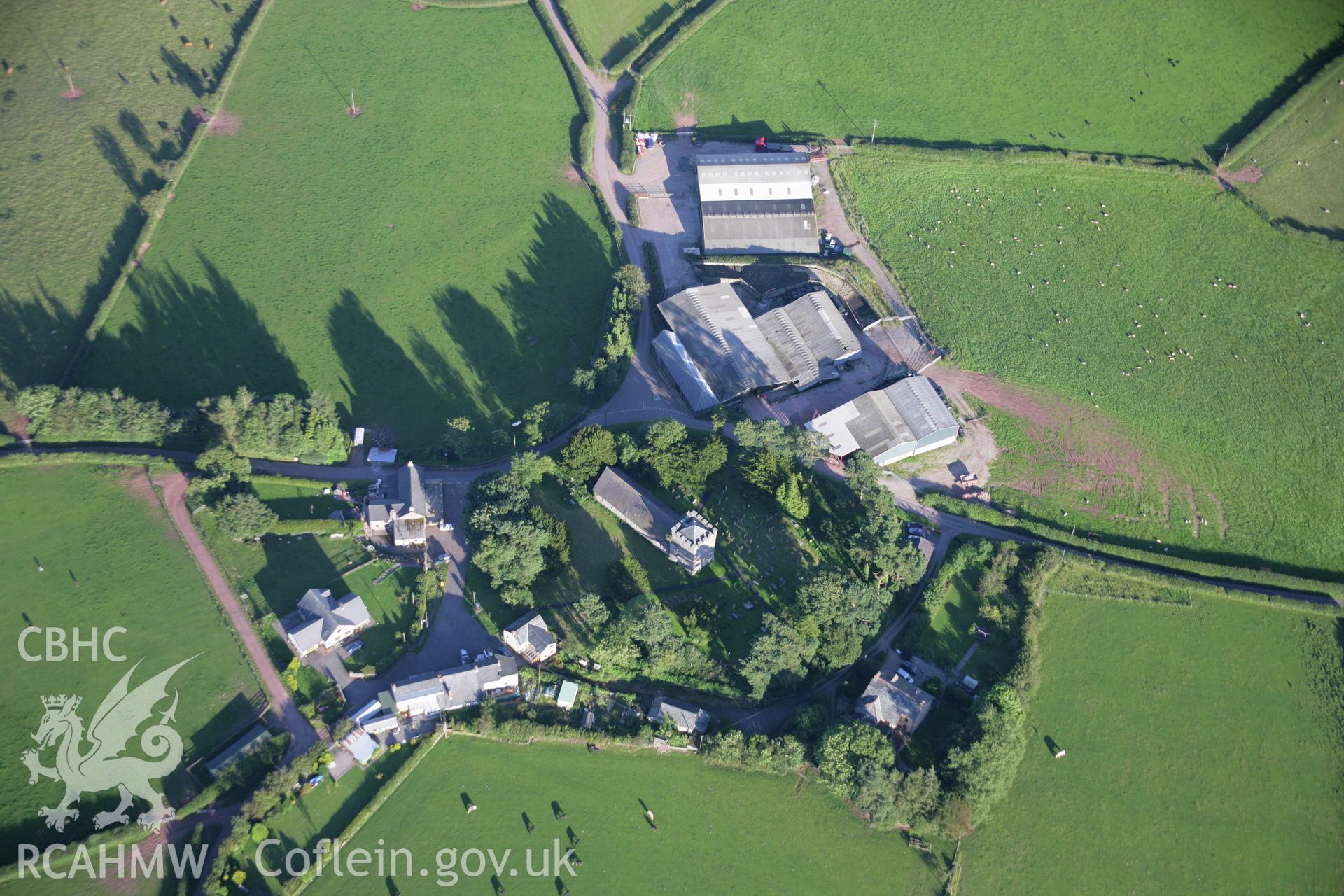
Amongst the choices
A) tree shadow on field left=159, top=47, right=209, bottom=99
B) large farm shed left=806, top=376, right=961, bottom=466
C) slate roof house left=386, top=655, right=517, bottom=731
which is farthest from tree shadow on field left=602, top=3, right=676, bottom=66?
slate roof house left=386, top=655, right=517, bottom=731

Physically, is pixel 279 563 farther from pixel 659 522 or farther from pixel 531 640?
pixel 659 522

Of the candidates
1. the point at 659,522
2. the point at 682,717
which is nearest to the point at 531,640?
the point at 682,717

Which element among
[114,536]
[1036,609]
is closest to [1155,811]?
[1036,609]

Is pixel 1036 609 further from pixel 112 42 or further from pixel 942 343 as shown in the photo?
pixel 112 42

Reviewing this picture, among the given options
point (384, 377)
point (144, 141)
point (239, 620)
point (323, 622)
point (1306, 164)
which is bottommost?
point (1306, 164)

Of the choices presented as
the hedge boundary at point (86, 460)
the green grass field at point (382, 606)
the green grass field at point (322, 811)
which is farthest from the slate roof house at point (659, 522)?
the hedge boundary at point (86, 460)

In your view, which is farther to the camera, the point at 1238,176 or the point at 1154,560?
the point at 1238,176

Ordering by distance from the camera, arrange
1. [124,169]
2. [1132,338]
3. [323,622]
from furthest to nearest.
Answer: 1. [124,169]
2. [1132,338]
3. [323,622]

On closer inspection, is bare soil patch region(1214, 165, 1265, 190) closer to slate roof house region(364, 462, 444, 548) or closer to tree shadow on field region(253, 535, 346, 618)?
slate roof house region(364, 462, 444, 548)
